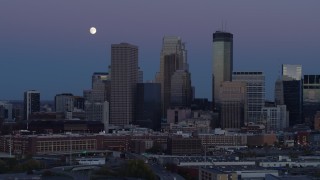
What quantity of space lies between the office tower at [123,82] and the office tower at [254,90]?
1184cm

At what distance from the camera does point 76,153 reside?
51000 millimetres

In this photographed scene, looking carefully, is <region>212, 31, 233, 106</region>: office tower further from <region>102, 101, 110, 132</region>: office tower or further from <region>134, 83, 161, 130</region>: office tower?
<region>102, 101, 110, 132</region>: office tower

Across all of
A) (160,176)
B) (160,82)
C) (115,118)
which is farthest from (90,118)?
(160,176)

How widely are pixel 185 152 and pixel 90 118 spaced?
86.4ft

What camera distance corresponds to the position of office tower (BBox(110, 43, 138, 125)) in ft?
253

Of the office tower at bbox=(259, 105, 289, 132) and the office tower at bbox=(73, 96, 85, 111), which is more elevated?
the office tower at bbox=(73, 96, 85, 111)

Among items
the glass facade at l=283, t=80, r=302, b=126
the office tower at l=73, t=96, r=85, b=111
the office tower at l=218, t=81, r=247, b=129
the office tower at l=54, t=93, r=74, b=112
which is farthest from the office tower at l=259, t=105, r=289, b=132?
the office tower at l=54, t=93, r=74, b=112

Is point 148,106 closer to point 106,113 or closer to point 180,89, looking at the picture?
point 106,113

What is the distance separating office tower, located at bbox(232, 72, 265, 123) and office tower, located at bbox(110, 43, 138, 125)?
11.8 meters

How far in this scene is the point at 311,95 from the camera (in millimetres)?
89000

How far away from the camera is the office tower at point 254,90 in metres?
82.2

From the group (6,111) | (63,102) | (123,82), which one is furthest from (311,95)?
(6,111)

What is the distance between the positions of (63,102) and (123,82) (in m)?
14.8

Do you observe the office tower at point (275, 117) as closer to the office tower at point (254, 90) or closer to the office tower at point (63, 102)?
the office tower at point (254, 90)
